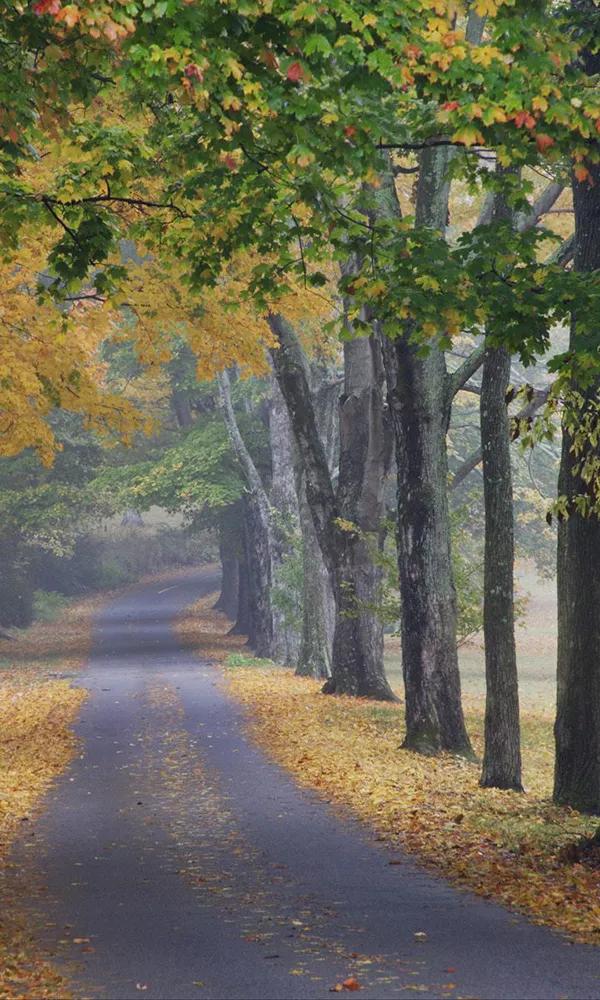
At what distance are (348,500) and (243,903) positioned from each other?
1523cm

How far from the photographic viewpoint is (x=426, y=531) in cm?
1772

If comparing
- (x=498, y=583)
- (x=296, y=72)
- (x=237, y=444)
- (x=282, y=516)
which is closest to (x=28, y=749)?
(x=498, y=583)

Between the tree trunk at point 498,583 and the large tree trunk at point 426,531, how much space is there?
93.6 inches

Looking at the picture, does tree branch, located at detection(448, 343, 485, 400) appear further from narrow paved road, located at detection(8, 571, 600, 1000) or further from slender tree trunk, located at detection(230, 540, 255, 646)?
slender tree trunk, located at detection(230, 540, 255, 646)

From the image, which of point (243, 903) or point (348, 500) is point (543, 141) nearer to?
point (243, 903)

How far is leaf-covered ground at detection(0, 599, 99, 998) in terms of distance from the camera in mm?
7590

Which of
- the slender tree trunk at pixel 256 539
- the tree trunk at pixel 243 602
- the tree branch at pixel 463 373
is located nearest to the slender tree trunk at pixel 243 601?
the tree trunk at pixel 243 602

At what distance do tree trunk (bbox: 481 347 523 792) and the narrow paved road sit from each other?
2.44m

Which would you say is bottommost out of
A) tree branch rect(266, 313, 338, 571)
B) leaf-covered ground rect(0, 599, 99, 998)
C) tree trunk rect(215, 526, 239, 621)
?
leaf-covered ground rect(0, 599, 99, 998)

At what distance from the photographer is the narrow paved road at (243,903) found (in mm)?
7230

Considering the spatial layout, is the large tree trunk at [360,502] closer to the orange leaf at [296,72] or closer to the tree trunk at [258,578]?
the tree trunk at [258,578]

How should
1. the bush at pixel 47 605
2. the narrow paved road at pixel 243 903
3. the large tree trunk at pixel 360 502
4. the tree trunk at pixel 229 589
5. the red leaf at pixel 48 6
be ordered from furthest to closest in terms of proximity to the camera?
the bush at pixel 47 605 < the tree trunk at pixel 229 589 < the large tree trunk at pixel 360 502 < the narrow paved road at pixel 243 903 < the red leaf at pixel 48 6

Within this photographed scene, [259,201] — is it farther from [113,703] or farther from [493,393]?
[113,703]

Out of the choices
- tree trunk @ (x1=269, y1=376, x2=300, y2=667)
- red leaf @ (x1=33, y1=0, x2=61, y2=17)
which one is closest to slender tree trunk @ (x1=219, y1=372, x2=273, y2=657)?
tree trunk @ (x1=269, y1=376, x2=300, y2=667)
